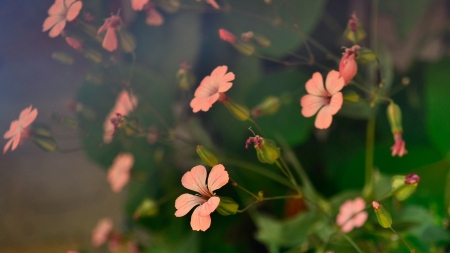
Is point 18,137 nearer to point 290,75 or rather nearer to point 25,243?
point 290,75

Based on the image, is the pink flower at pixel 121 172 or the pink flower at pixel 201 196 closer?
the pink flower at pixel 201 196

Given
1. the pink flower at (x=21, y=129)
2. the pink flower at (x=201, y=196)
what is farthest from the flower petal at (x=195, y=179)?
the pink flower at (x=21, y=129)

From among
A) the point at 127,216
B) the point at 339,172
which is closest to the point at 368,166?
the point at 339,172

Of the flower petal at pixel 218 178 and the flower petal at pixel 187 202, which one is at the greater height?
the flower petal at pixel 218 178

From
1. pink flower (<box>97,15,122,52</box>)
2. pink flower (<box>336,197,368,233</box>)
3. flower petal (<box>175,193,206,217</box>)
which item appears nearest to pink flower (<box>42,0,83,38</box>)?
pink flower (<box>97,15,122,52</box>)

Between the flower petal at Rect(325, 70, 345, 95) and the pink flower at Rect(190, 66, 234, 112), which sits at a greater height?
the flower petal at Rect(325, 70, 345, 95)

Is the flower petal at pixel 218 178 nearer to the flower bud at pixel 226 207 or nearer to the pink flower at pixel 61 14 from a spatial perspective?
the flower bud at pixel 226 207

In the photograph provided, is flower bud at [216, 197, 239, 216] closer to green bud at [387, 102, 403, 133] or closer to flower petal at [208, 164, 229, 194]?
flower petal at [208, 164, 229, 194]

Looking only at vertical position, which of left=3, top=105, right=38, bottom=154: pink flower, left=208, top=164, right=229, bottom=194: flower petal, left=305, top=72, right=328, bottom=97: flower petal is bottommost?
left=3, top=105, right=38, bottom=154: pink flower
